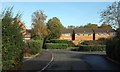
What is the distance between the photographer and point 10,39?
15.3 m

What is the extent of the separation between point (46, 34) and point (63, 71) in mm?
68723

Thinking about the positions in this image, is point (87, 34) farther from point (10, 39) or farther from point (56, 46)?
point (10, 39)

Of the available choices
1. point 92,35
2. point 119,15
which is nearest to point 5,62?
point 119,15

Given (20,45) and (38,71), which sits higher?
(20,45)

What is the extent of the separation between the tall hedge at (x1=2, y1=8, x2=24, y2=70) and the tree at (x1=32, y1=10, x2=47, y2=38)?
68.8 meters

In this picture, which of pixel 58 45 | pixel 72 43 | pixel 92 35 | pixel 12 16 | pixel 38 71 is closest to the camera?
pixel 12 16

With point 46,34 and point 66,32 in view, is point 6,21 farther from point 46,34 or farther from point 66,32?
point 66,32

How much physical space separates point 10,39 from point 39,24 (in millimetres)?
71394

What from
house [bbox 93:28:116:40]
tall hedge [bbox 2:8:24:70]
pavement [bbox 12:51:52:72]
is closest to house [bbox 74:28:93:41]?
house [bbox 93:28:116:40]

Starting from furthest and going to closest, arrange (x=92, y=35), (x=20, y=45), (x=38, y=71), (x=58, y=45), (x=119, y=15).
Result: 1. (x=92, y=35)
2. (x=58, y=45)
3. (x=119, y=15)
4. (x=38, y=71)
5. (x=20, y=45)

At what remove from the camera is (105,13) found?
5612 cm

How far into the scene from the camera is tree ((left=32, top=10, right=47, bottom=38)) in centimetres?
8644

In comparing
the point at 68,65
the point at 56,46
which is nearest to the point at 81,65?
the point at 68,65

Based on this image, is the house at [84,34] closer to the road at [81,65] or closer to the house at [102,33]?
the house at [102,33]
